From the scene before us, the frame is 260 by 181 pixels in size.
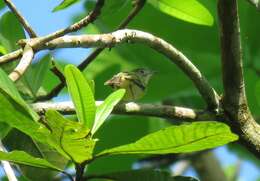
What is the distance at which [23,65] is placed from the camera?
1437 mm

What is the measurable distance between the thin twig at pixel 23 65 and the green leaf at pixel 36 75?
1.71 feet

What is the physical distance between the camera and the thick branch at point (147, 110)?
1.57m

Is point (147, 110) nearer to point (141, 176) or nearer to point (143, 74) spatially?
point (141, 176)

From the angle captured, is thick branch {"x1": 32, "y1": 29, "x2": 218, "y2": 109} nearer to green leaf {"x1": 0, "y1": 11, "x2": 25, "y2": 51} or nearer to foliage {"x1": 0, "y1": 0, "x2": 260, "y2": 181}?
foliage {"x1": 0, "y1": 0, "x2": 260, "y2": 181}

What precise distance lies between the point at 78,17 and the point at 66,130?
5.36ft

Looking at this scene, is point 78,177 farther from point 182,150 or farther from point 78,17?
point 78,17

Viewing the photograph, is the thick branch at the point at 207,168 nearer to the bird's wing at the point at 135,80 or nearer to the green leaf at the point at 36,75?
the green leaf at the point at 36,75

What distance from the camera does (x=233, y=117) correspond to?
5.84 feet

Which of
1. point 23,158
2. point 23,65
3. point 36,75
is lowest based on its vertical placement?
point 36,75

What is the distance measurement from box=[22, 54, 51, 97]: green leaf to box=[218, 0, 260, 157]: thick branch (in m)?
0.55

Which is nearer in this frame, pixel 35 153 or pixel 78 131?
pixel 78 131

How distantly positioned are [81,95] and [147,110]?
323mm

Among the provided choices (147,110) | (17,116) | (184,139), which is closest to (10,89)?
(17,116)

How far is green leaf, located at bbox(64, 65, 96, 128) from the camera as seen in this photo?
4.34 feet
